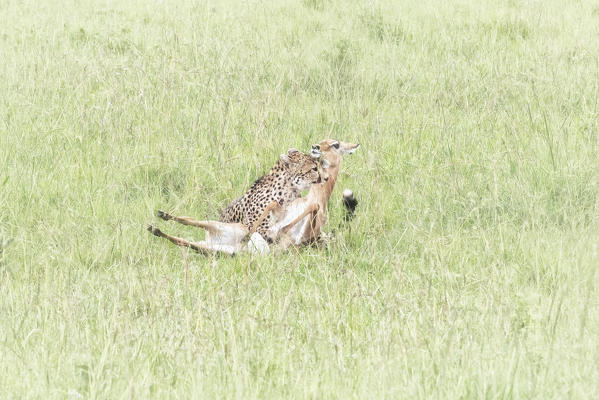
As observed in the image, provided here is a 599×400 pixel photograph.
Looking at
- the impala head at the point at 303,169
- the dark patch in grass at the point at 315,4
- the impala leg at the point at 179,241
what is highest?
the dark patch in grass at the point at 315,4

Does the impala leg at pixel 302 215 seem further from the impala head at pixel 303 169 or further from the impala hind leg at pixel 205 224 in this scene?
the impala hind leg at pixel 205 224

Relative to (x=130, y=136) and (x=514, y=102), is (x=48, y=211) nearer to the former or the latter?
(x=130, y=136)

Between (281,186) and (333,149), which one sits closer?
(281,186)

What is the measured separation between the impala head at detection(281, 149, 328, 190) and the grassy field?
40 cm

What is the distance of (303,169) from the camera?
5148 mm

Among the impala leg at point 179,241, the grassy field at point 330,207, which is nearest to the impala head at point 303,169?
the grassy field at point 330,207

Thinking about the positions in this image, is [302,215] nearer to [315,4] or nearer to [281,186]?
[281,186]

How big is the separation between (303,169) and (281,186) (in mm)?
166

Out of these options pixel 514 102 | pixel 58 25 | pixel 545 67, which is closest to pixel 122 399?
pixel 514 102

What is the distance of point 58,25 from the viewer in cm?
1016

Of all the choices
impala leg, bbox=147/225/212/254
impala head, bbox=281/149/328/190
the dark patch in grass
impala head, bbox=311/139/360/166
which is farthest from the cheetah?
the dark patch in grass

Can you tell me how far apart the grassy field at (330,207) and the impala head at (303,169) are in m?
0.40

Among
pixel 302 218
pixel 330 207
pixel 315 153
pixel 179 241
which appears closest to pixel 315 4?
pixel 330 207

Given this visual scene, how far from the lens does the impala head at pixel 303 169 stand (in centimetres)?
513
